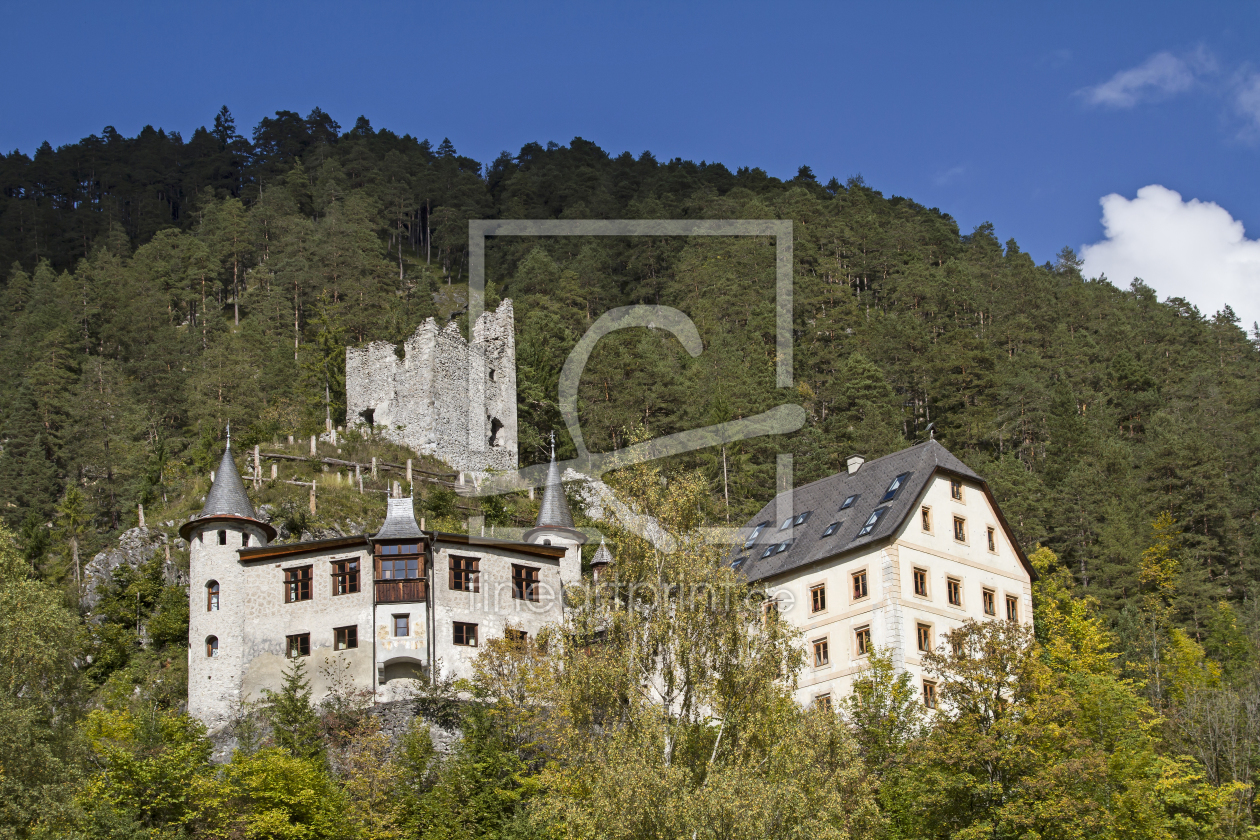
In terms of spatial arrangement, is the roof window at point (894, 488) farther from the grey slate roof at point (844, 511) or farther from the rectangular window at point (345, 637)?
the rectangular window at point (345, 637)

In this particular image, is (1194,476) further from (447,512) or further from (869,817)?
(869,817)

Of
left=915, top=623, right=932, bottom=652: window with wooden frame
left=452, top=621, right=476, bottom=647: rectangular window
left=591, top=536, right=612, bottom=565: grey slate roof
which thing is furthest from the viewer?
left=591, top=536, right=612, bottom=565: grey slate roof

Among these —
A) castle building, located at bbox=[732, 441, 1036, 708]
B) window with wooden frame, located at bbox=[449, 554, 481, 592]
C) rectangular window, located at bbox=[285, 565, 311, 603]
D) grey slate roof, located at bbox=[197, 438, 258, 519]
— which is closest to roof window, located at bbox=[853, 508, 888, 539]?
castle building, located at bbox=[732, 441, 1036, 708]

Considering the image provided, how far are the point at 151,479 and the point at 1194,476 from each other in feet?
160

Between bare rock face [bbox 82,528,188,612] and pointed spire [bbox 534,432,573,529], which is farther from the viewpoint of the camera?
pointed spire [bbox 534,432,573,529]

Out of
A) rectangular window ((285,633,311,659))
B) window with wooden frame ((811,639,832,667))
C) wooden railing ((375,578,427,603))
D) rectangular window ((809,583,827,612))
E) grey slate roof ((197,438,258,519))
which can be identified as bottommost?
window with wooden frame ((811,639,832,667))

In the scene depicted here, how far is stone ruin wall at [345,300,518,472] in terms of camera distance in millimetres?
67500

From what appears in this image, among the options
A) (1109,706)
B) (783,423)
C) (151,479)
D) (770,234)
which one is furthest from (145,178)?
(1109,706)

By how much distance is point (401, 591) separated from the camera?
4412 cm

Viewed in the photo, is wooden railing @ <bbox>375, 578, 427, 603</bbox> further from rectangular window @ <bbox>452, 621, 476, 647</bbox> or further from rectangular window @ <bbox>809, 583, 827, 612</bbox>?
rectangular window @ <bbox>809, 583, 827, 612</bbox>

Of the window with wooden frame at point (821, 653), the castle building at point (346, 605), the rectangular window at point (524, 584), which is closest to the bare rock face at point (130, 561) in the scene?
the castle building at point (346, 605)

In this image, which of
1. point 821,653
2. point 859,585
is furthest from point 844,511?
point 821,653

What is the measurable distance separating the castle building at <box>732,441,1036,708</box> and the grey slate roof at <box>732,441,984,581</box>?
0.06 meters

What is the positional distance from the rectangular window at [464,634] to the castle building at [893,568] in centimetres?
958
